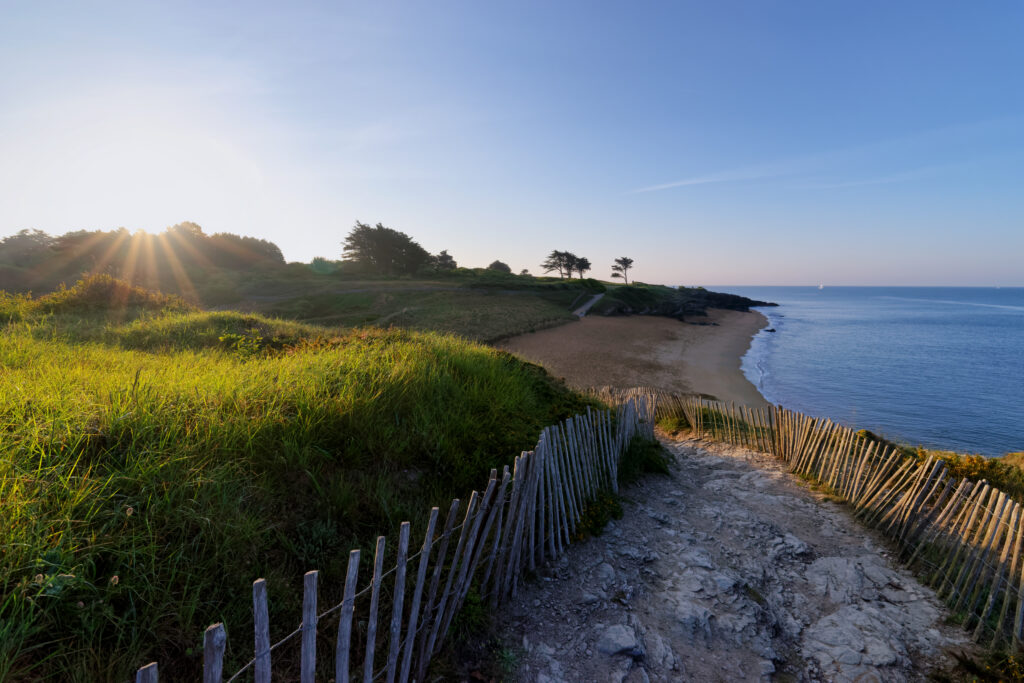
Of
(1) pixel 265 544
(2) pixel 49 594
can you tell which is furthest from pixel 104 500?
(1) pixel 265 544

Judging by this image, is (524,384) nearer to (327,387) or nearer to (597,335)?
(327,387)

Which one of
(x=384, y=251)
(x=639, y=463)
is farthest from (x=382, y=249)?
(x=639, y=463)

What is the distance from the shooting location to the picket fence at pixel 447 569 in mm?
1816

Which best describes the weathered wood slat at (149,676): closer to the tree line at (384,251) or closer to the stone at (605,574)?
the stone at (605,574)

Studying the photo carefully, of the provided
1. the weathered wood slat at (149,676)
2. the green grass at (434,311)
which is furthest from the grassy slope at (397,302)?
the weathered wood slat at (149,676)

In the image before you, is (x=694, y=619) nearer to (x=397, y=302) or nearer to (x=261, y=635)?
(x=261, y=635)

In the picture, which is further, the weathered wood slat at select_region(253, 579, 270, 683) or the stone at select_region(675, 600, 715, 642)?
the stone at select_region(675, 600, 715, 642)

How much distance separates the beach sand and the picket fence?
7487 mm

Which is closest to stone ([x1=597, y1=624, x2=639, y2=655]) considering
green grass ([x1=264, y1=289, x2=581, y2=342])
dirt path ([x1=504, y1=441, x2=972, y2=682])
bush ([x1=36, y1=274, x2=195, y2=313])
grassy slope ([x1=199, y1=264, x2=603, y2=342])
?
dirt path ([x1=504, y1=441, x2=972, y2=682])

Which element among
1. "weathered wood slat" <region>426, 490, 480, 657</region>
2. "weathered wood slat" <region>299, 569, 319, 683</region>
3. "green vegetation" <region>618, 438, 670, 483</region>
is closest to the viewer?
"weathered wood slat" <region>299, 569, 319, 683</region>

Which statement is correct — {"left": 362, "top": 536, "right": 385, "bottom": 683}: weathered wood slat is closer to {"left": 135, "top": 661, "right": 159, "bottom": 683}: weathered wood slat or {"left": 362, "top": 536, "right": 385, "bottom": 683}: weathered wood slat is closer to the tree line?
{"left": 135, "top": 661, "right": 159, "bottom": 683}: weathered wood slat

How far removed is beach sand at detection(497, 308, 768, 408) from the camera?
67.0 feet

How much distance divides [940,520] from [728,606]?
2902mm

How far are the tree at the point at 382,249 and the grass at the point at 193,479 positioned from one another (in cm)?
4858
